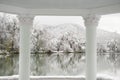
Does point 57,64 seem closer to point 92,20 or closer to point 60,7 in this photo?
point 92,20

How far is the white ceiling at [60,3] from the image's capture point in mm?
4582

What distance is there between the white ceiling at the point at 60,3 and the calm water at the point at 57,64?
9.88 meters

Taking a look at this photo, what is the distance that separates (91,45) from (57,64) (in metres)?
16.1

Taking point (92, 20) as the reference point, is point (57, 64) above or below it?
below

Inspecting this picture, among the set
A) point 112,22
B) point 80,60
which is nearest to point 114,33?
point 112,22

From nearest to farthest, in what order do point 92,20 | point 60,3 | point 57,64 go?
point 60,3 → point 92,20 → point 57,64

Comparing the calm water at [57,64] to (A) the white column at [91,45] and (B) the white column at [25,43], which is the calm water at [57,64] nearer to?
(B) the white column at [25,43]

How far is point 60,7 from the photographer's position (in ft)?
17.1

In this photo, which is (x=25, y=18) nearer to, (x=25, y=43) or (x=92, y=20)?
(x=25, y=43)

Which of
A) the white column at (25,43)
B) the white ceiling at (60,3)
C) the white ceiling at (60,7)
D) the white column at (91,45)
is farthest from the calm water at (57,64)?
the white ceiling at (60,3)

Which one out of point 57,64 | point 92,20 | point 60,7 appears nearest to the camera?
point 60,7

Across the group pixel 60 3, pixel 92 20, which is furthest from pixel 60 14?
pixel 92 20

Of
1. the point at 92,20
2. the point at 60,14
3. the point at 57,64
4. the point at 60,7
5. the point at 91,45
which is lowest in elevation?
the point at 57,64

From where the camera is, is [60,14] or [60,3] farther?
[60,14]
